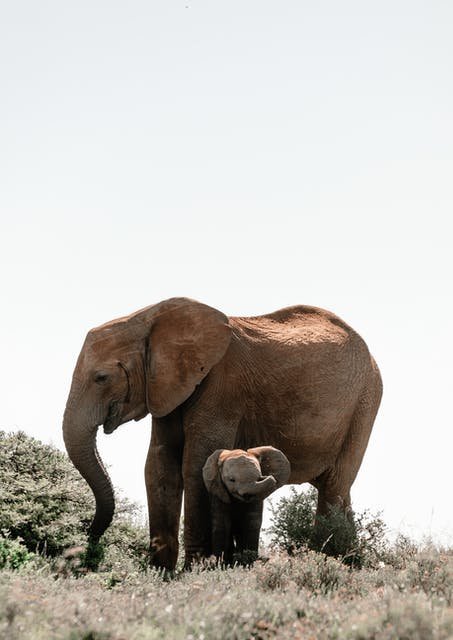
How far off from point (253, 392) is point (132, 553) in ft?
13.1

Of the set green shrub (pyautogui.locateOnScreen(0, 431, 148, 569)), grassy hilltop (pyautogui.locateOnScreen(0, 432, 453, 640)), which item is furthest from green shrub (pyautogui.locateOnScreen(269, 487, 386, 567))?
green shrub (pyautogui.locateOnScreen(0, 431, 148, 569))

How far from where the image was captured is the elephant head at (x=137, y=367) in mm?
13422

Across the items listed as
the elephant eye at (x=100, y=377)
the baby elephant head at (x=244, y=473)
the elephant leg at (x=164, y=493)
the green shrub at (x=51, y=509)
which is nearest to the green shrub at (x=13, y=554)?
the green shrub at (x=51, y=509)

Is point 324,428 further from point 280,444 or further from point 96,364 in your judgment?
point 96,364

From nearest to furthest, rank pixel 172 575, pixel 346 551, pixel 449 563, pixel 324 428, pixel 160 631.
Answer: pixel 160 631 → pixel 449 563 → pixel 172 575 → pixel 346 551 → pixel 324 428

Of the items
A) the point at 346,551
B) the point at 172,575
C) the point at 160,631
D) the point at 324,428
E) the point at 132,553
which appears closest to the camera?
the point at 160,631

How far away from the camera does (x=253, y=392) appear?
13.8 m

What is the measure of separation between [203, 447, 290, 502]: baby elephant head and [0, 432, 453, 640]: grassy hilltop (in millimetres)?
847

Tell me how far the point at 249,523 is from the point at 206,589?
9.64 feet

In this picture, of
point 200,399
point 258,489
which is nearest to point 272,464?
point 258,489

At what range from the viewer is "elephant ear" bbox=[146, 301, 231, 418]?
43.9ft

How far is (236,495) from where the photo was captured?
37.9 feet

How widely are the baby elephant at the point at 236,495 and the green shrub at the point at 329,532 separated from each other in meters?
1.21

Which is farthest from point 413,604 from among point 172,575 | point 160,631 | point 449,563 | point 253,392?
point 253,392
